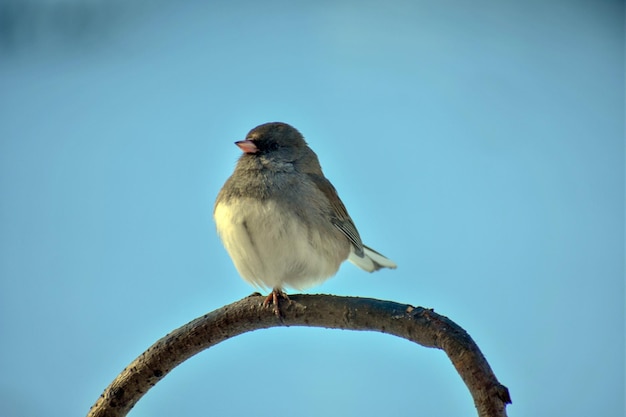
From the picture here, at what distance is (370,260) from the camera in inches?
100

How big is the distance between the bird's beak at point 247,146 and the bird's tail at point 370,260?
1.85 feet

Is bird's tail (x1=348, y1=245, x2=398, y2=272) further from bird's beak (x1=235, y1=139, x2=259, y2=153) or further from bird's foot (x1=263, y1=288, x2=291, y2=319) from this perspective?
bird's foot (x1=263, y1=288, x2=291, y2=319)

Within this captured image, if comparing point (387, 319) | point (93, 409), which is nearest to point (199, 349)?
point (93, 409)

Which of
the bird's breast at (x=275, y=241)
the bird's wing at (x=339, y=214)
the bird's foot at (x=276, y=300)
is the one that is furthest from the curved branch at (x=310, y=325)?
the bird's wing at (x=339, y=214)

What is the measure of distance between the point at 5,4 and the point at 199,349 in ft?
6.24

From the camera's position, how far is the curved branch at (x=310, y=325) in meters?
1.37

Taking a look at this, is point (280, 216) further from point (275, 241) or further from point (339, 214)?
point (339, 214)

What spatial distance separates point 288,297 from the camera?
1763 mm

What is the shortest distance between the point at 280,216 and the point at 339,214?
1.10ft

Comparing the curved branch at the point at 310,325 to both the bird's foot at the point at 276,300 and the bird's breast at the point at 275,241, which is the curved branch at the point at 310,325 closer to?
the bird's foot at the point at 276,300

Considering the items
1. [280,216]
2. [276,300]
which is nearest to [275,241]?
[280,216]

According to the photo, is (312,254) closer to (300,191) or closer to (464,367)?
(300,191)

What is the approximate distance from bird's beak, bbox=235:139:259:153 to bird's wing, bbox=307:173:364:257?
21cm

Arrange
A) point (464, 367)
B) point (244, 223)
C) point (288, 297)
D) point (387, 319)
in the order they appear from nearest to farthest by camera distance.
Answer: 1. point (464, 367)
2. point (387, 319)
3. point (288, 297)
4. point (244, 223)
